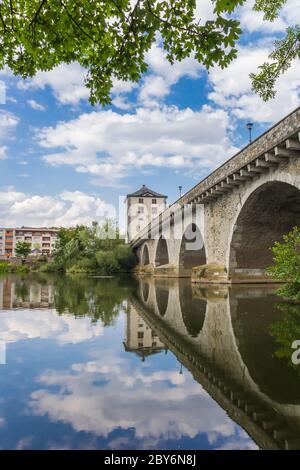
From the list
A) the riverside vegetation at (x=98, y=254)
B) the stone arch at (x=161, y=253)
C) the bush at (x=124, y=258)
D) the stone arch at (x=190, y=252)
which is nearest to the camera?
the stone arch at (x=190, y=252)

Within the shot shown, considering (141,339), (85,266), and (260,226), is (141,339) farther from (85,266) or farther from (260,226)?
(85,266)

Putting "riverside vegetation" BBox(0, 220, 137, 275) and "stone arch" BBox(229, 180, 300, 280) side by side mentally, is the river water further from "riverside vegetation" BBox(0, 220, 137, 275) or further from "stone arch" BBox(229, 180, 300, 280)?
"riverside vegetation" BBox(0, 220, 137, 275)

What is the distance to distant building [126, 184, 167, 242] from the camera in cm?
7262

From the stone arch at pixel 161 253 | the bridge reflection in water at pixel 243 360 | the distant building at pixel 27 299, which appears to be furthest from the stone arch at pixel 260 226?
the stone arch at pixel 161 253

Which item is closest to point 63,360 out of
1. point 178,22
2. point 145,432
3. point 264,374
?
point 145,432

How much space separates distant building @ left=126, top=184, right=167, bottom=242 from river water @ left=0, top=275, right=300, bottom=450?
64.5 metres

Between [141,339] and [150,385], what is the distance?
2438 mm

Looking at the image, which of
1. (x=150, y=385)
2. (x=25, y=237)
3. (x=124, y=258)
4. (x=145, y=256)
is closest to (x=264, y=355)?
(x=150, y=385)

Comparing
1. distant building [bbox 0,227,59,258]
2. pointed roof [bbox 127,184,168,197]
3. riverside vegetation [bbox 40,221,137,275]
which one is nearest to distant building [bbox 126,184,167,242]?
pointed roof [bbox 127,184,168,197]

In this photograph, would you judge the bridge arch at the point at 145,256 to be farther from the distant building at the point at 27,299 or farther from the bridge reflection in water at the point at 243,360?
the bridge reflection in water at the point at 243,360

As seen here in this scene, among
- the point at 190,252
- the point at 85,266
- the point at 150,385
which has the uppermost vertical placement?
the point at 190,252

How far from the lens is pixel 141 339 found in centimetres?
662

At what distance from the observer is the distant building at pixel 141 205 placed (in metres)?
72.6
